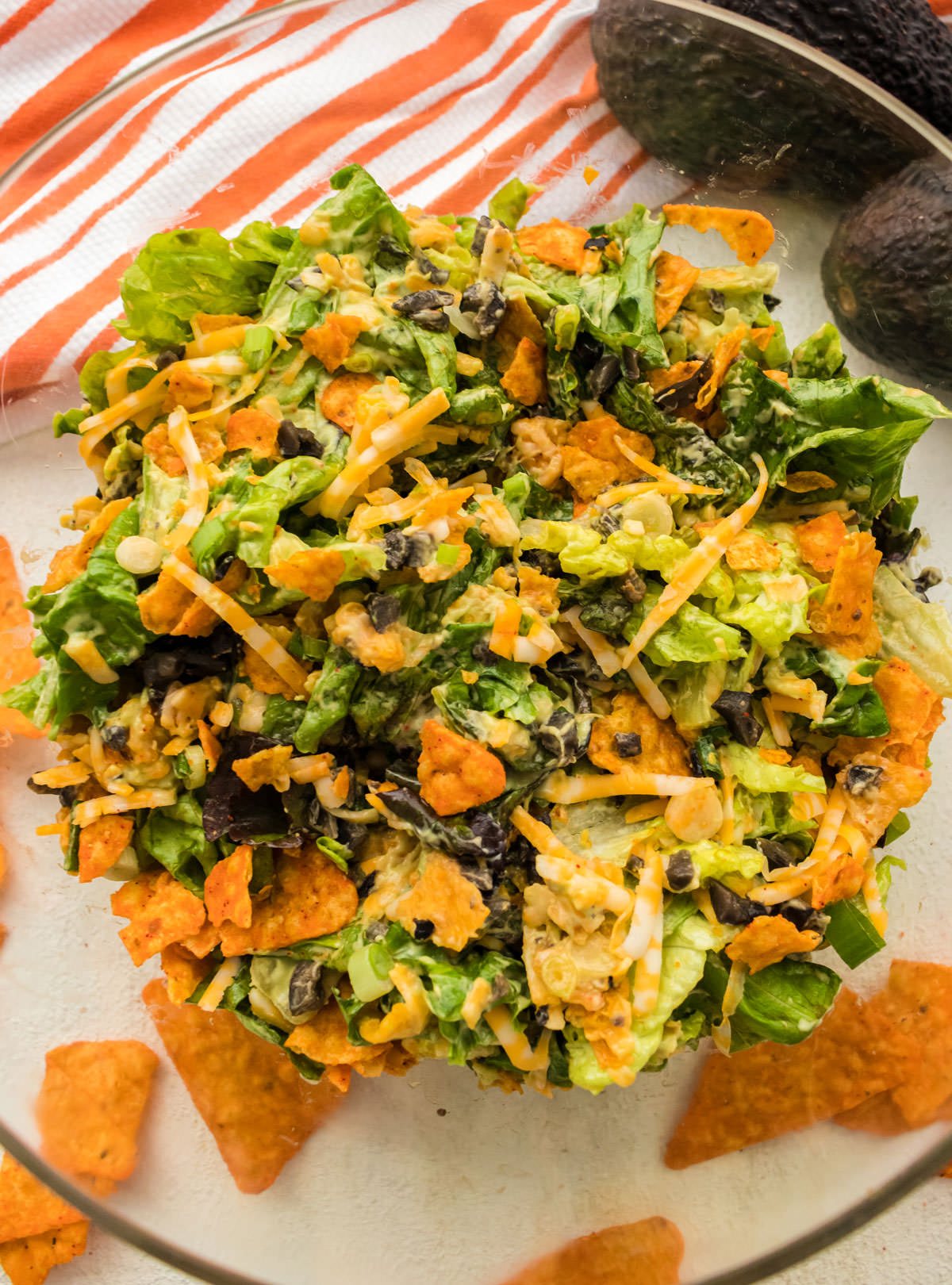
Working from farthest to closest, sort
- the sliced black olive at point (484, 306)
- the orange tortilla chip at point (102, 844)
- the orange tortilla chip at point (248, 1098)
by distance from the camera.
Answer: the orange tortilla chip at point (248, 1098)
the sliced black olive at point (484, 306)
the orange tortilla chip at point (102, 844)

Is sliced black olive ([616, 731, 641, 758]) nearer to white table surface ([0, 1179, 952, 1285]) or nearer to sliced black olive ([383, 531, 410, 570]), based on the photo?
sliced black olive ([383, 531, 410, 570])

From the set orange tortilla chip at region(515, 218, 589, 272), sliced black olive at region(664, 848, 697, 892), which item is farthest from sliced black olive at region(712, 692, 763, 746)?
orange tortilla chip at region(515, 218, 589, 272)

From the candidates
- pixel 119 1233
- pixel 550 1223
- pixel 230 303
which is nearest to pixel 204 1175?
pixel 119 1233

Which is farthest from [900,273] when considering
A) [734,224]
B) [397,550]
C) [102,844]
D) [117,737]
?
[102,844]

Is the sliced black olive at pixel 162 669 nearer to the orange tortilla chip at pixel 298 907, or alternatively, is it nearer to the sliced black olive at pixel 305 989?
the orange tortilla chip at pixel 298 907

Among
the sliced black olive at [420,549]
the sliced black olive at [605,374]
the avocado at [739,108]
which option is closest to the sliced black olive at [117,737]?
the sliced black olive at [420,549]

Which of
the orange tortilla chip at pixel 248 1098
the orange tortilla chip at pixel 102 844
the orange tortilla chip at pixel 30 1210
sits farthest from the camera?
the orange tortilla chip at pixel 30 1210
